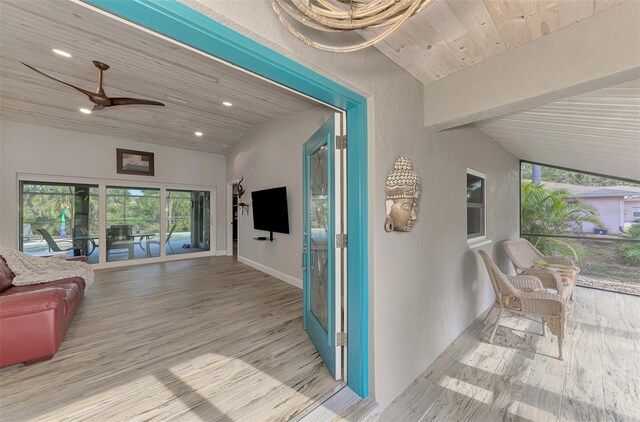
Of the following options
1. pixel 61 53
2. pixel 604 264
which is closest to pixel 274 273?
pixel 61 53

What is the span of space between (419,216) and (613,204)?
18.1 feet

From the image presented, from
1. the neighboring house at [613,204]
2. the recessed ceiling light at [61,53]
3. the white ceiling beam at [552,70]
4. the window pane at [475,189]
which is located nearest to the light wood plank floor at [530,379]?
the window pane at [475,189]

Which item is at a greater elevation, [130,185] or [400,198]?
[130,185]

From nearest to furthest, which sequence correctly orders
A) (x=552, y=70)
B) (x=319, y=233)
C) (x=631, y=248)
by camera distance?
(x=552, y=70) < (x=319, y=233) < (x=631, y=248)

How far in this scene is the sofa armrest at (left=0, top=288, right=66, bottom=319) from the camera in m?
1.95

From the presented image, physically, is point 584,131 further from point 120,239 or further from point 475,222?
point 120,239

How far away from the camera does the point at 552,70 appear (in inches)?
57.8

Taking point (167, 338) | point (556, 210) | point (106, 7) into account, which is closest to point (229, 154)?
point (167, 338)

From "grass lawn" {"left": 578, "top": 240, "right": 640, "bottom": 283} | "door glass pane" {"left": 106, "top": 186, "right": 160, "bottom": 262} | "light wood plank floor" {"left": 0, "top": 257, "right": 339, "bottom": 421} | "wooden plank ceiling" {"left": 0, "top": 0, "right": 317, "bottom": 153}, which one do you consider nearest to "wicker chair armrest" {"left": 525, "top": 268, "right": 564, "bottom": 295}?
"grass lawn" {"left": 578, "top": 240, "right": 640, "bottom": 283}

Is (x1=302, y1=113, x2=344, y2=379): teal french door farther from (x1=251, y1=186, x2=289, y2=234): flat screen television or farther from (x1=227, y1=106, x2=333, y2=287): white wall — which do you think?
(x1=251, y1=186, x2=289, y2=234): flat screen television

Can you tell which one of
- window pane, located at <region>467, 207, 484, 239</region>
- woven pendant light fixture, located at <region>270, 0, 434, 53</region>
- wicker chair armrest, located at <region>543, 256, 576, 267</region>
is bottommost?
wicker chair armrest, located at <region>543, 256, 576, 267</region>

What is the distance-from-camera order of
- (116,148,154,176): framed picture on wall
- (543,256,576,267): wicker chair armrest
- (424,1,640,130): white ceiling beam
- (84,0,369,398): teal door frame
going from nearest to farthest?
(84,0,369,398): teal door frame
(424,1,640,130): white ceiling beam
(543,256,576,267): wicker chair armrest
(116,148,154,176): framed picture on wall

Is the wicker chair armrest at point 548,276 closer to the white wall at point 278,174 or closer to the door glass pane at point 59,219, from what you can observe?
the white wall at point 278,174

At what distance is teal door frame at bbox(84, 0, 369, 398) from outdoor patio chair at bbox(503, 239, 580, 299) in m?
2.88
